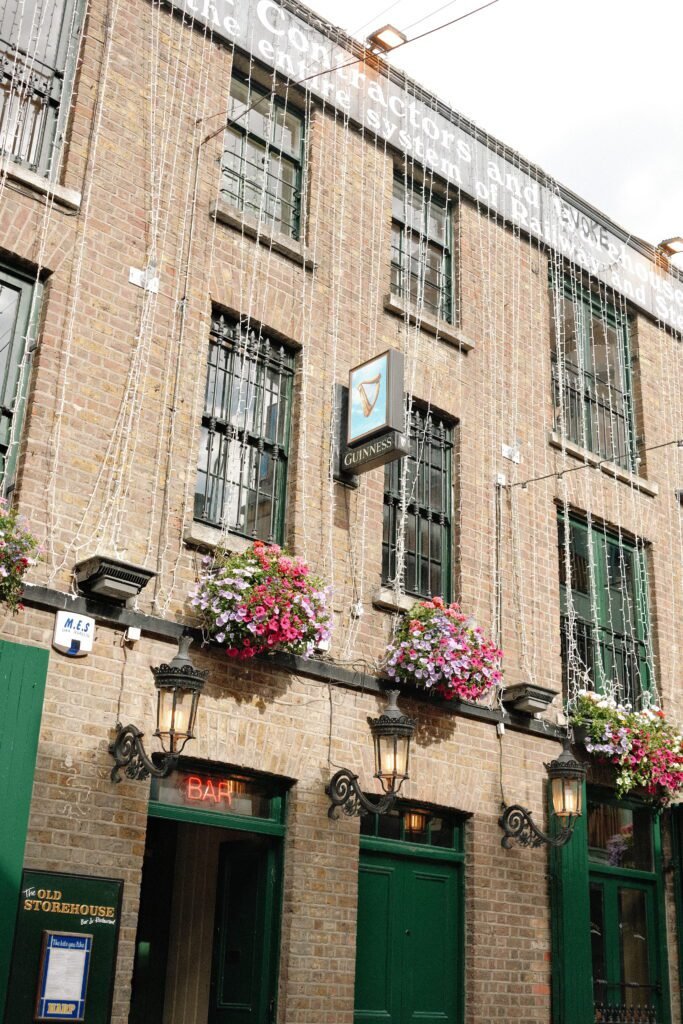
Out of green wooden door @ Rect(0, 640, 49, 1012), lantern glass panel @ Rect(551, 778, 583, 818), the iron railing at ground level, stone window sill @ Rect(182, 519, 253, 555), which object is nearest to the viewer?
green wooden door @ Rect(0, 640, 49, 1012)

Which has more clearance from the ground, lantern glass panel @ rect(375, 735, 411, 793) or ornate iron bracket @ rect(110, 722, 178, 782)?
lantern glass panel @ rect(375, 735, 411, 793)

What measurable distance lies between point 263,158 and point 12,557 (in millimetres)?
5553

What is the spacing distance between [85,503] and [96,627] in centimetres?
96

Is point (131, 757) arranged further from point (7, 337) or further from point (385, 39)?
point (385, 39)

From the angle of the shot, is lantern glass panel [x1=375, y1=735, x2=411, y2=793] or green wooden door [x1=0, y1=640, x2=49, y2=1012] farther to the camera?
lantern glass panel [x1=375, y1=735, x2=411, y2=793]

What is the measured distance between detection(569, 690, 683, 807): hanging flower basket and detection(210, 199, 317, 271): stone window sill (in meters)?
5.29

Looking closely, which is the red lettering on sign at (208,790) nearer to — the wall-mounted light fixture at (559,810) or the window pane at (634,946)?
the wall-mounted light fixture at (559,810)

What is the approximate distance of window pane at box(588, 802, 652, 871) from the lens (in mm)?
11891

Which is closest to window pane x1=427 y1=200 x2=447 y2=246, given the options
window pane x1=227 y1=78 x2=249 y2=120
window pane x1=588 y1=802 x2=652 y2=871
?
window pane x1=227 y1=78 x2=249 y2=120

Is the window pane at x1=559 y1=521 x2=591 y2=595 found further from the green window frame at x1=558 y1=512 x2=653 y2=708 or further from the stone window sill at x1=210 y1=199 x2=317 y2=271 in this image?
the stone window sill at x1=210 y1=199 x2=317 y2=271

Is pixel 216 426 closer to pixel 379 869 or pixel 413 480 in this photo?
pixel 413 480

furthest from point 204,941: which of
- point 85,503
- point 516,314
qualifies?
point 516,314

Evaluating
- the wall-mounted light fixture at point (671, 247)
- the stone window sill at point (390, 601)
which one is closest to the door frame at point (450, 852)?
the stone window sill at point (390, 601)

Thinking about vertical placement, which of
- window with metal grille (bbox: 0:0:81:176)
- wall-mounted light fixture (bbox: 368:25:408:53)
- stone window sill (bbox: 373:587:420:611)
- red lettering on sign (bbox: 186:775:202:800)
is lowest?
red lettering on sign (bbox: 186:775:202:800)
